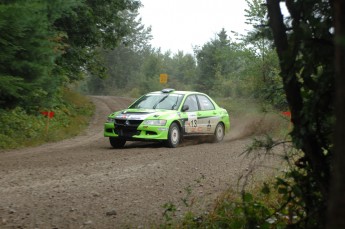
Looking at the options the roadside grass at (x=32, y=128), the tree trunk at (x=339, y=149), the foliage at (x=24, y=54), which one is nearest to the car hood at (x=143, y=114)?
the foliage at (x=24, y=54)

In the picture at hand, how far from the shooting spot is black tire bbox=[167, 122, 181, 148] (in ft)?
47.5

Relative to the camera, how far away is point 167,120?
1441cm

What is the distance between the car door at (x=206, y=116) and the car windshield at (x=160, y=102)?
2.87 ft

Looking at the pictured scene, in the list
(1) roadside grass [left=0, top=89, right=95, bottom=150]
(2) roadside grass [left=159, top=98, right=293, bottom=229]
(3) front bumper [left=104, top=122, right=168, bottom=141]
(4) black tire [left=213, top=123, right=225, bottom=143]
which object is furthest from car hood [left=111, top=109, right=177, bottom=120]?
(2) roadside grass [left=159, top=98, right=293, bottom=229]

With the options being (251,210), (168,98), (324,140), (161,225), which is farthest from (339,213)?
(168,98)

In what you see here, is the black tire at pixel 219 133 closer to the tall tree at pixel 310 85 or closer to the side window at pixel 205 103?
the side window at pixel 205 103

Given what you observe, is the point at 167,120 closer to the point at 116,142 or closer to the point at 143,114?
the point at 143,114

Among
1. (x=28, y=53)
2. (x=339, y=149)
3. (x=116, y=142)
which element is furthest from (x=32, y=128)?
(x=339, y=149)

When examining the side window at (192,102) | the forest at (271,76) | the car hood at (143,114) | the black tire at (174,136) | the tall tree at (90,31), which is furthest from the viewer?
the tall tree at (90,31)

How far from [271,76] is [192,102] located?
5.87 meters

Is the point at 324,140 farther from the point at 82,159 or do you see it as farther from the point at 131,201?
the point at 82,159

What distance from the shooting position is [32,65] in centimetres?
1387

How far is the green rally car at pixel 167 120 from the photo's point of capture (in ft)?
46.5

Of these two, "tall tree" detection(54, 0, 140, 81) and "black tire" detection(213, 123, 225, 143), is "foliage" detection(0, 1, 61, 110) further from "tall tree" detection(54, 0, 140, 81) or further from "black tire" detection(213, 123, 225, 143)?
"tall tree" detection(54, 0, 140, 81)
